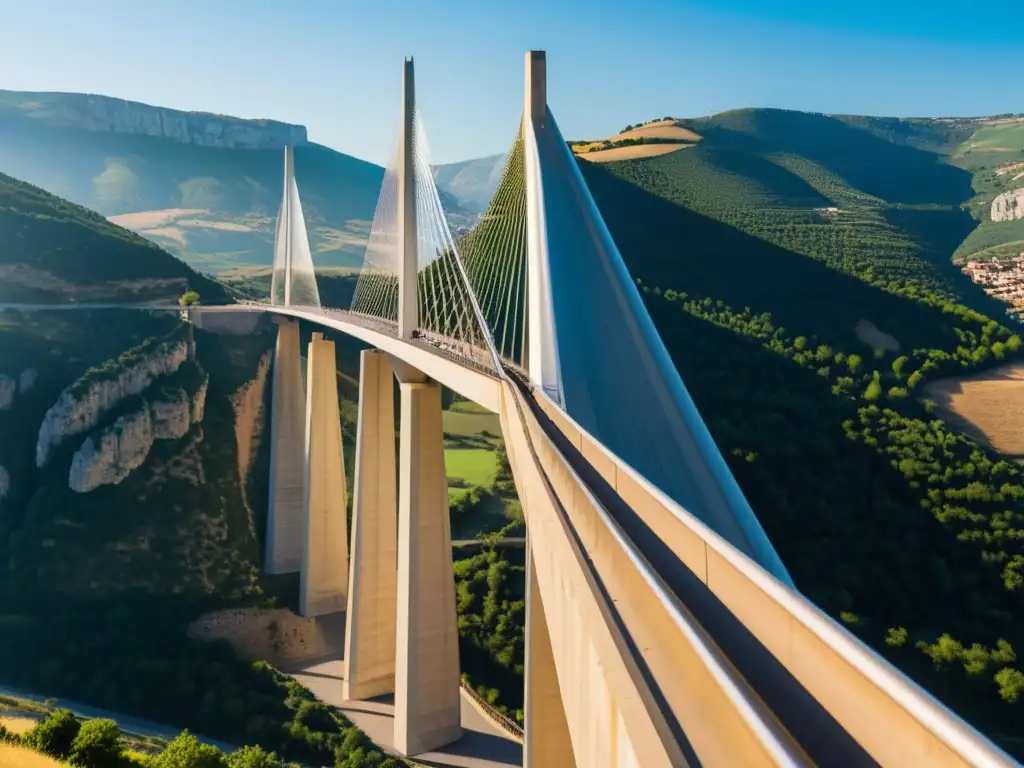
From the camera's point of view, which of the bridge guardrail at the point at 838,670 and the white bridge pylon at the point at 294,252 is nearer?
the bridge guardrail at the point at 838,670

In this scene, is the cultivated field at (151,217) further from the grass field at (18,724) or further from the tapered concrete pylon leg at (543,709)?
the tapered concrete pylon leg at (543,709)

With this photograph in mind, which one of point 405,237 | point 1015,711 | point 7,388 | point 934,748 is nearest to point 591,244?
point 405,237

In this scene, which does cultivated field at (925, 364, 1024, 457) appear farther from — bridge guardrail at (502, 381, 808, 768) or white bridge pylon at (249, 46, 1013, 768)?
bridge guardrail at (502, 381, 808, 768)

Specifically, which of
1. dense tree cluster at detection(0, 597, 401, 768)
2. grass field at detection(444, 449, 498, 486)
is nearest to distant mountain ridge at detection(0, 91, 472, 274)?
grass field at detection(444, 449, 498, 486)

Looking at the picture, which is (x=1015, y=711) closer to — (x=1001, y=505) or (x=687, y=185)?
(x=1001, y=505)

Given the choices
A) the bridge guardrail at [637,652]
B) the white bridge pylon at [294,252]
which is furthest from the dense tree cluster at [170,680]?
the white bridge pylon at [294,252]

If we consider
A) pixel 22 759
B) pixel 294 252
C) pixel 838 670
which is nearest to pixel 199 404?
pixel 294 252
